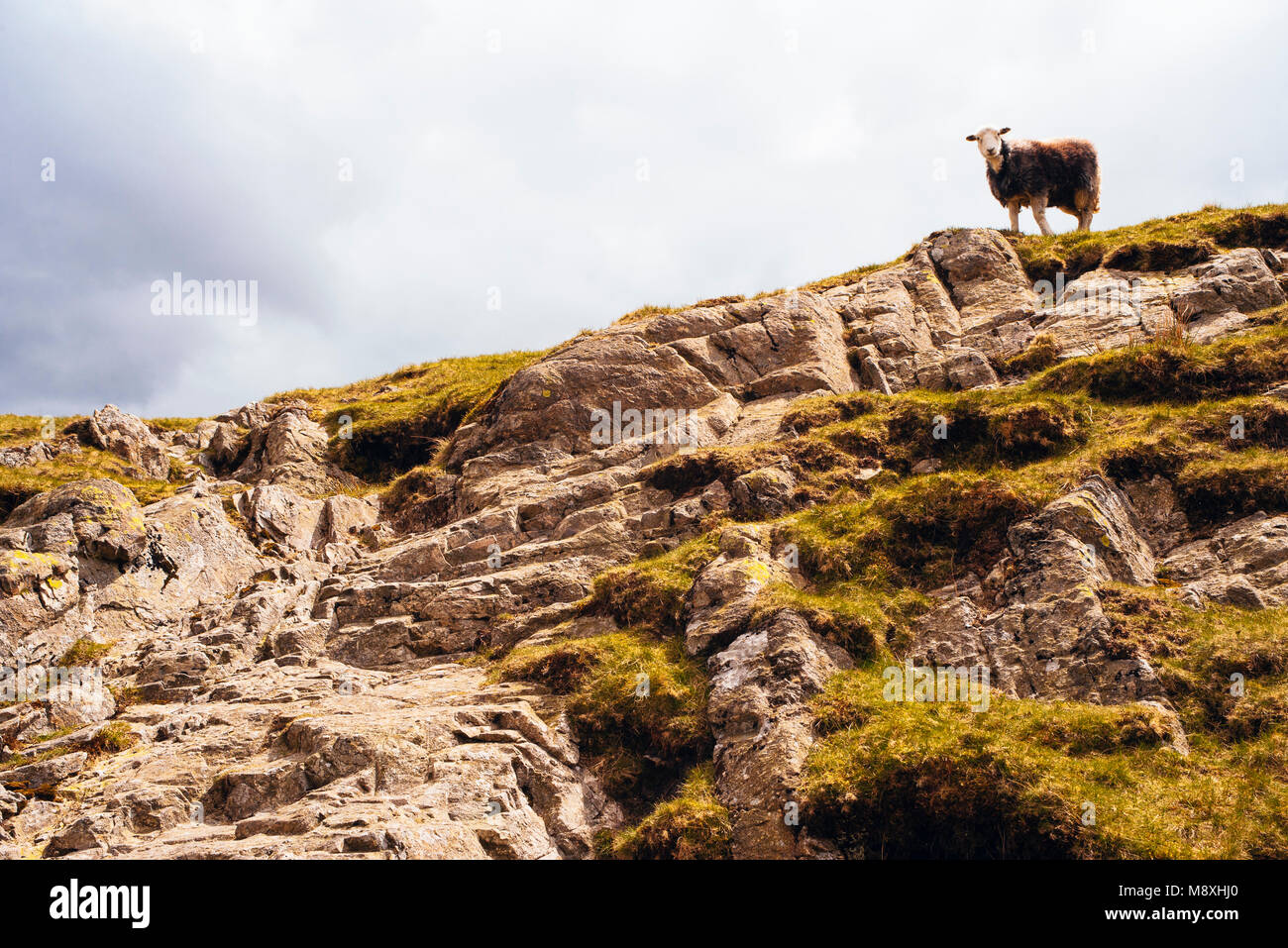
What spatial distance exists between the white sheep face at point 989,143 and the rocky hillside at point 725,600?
6.03 meters

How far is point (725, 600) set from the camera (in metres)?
17.1

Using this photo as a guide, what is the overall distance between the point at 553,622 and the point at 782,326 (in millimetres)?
13967

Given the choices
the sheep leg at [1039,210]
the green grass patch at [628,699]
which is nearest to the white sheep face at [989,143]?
the sheep leg at [1039,210]

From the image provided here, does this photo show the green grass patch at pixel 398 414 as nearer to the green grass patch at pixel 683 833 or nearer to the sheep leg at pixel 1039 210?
the green grass patch at pixel 683 833

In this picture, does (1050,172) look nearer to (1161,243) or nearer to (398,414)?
(1161,243)

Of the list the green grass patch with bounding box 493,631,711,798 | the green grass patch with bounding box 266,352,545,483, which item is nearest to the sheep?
the green grass patch with bounding box 266,352,545,483

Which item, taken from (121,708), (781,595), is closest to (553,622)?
(781,595)

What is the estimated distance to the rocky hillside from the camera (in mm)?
12648

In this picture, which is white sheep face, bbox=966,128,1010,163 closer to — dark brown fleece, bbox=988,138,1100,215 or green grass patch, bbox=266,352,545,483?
dark brown fleece, bbox=988,138,1100,215

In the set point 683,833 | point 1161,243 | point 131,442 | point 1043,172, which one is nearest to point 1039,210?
point 1043,172

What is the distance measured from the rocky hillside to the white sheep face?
19.8ft
